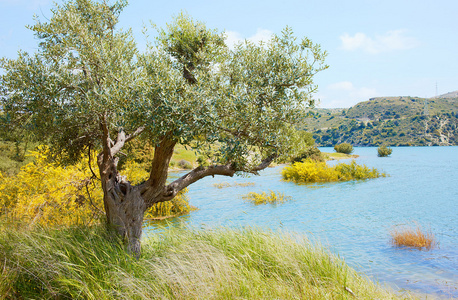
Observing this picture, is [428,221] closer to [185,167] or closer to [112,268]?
[112,268]

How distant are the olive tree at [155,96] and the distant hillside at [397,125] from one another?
12526cm

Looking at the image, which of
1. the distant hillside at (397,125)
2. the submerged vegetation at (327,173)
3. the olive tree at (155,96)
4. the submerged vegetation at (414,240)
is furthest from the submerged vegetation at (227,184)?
the distant hillside at (397,125)

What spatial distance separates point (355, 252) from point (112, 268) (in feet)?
34.5

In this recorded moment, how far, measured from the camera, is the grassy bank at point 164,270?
19.3ft

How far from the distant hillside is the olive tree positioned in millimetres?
Answer: 125265

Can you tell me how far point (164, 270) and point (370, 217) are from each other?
16936 mm

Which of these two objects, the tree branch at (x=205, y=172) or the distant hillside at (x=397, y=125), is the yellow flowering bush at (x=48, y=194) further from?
the distant hillside at (x=397, y=125)

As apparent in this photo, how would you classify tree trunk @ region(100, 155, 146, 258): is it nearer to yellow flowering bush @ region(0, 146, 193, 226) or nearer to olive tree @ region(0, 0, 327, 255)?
olive tree @ region(0, 0, 327, 255)

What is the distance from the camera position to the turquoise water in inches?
456

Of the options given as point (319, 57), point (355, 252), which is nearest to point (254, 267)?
point (319, 57)

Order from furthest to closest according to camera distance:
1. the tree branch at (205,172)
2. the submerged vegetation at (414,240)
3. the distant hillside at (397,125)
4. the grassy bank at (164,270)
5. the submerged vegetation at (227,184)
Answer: the distant hillside at (397,125)
the submerged vegetation at (227,184)
the submerged vegetation at (414,240)
the tree branch at (205,172)
the grassy bank at (164,270)

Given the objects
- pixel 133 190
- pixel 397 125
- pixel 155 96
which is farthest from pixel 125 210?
pixel 397 125

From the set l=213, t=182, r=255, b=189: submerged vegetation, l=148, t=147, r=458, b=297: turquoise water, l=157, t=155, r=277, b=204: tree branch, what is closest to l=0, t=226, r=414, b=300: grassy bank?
l=157, t=155, r=277, b=204: tree branch

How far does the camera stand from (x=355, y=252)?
13758 mm
